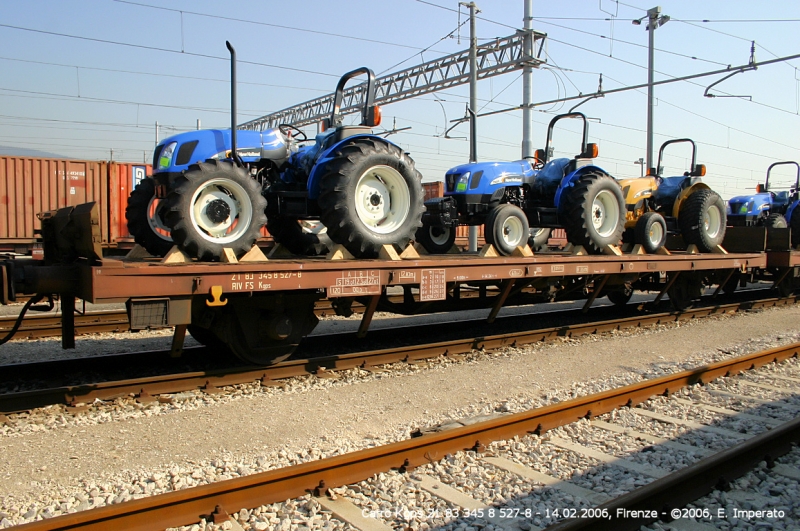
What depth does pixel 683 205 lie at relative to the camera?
1164 cm

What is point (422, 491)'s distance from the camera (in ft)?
12.4

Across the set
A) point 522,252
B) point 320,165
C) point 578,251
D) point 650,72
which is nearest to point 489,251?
point 522,252

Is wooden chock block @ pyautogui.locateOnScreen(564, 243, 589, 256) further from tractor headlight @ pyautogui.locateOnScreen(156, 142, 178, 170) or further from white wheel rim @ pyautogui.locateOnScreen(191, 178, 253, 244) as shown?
tractor headlight @ pyautogui.locateOnScreen(156, 142, 178, 170)

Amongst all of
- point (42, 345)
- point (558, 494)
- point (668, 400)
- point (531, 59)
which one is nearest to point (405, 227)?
point (668, 400)

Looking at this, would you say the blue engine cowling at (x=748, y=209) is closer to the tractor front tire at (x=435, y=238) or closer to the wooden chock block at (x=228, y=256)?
the tractor front tire at (x=435, y=238)

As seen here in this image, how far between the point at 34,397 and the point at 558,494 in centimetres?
433

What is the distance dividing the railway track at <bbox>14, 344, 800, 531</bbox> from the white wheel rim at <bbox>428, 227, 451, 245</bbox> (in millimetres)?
4574

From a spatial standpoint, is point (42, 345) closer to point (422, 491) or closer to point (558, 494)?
point (422, 491)

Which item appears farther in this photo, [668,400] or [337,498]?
[668,400]

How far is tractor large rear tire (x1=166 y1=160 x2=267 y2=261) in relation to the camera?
5359 mm

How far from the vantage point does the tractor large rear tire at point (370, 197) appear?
607cm

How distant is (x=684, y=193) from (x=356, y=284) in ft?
26.6

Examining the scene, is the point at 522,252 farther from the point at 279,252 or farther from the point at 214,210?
the point at 214,210

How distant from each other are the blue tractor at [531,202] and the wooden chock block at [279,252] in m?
2.07
